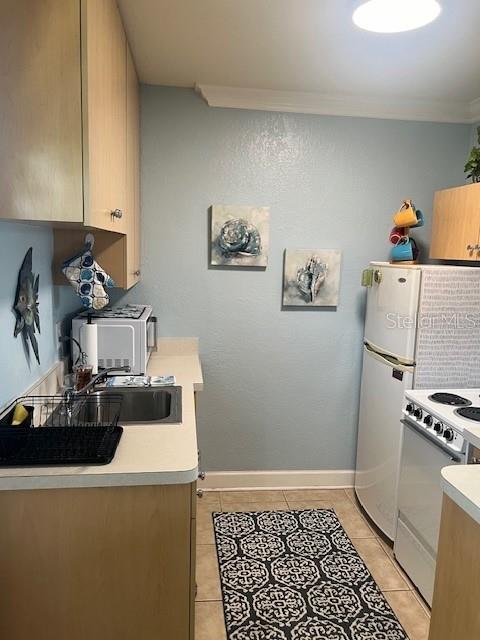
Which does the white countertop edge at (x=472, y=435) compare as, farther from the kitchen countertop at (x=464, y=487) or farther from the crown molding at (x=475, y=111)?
the crown molding at (x=475, y=111)

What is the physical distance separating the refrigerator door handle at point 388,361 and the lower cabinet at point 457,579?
3.74 feet

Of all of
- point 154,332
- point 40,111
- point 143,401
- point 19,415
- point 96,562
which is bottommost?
point 96,562

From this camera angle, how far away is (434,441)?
212 centimetres

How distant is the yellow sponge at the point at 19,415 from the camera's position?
4.91 ft

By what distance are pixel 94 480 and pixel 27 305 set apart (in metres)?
0.75

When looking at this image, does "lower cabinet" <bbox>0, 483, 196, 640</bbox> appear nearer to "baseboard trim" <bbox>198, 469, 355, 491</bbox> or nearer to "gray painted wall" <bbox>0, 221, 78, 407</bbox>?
"gray painted wall" <bbox>0, 221, 78, 407</bbox>

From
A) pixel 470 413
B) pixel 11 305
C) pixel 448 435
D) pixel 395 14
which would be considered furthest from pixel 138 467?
pixel 395 14

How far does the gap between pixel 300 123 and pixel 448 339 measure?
1.53 m

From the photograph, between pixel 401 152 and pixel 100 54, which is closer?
pixel 100 54

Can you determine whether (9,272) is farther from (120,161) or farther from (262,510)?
(262,510)

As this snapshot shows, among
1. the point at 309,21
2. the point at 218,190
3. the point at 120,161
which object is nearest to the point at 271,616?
the point at 120,161

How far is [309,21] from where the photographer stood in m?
1.91

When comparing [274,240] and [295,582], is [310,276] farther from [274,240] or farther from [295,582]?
[295,582]

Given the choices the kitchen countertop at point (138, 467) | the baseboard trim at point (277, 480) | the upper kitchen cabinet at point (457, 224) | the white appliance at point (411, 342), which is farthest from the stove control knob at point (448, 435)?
the baseboard trim at point (277, 480)
